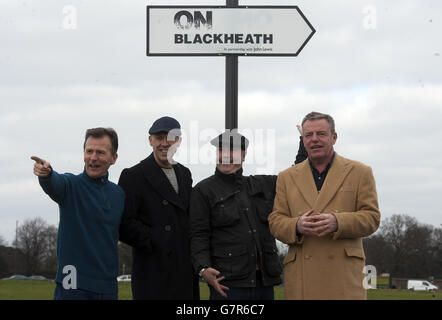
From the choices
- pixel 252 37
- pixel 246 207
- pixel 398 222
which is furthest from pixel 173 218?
pixel 398 222

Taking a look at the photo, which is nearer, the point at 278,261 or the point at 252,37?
the point at 278,261

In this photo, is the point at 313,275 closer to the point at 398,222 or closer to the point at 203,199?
the point at 203,199

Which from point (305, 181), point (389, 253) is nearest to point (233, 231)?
point (305, 181)

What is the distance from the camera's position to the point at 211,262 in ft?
16.6

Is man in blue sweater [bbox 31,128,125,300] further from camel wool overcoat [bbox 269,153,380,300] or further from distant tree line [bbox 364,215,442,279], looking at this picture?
distant tree line [bbox 364,215,442,279]

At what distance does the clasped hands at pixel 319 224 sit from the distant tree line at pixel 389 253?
56.1 metres

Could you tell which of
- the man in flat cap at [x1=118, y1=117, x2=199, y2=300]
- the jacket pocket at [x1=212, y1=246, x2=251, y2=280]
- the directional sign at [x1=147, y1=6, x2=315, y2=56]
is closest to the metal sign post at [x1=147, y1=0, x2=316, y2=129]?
the directional sign at [x1=147, y1=6, x2=315, y2=56]

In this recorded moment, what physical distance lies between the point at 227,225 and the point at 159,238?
0.73 metres

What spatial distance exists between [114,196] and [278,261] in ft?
5.07

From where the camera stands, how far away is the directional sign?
6.00 m

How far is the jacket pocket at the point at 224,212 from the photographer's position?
5.06 meters

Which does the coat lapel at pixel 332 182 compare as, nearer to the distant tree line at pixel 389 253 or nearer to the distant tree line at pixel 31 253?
the distant tree line at pixel 389 253

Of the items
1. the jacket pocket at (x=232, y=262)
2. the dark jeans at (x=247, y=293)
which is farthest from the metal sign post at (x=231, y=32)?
the dark jeans at (x=247, y=293)

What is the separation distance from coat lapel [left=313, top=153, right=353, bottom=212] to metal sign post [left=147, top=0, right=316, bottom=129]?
140 cm
